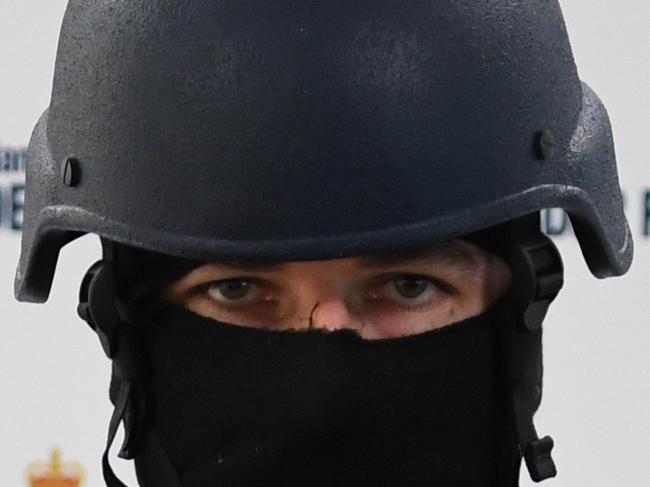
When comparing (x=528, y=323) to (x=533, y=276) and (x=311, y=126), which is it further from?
(x=311, y=126)

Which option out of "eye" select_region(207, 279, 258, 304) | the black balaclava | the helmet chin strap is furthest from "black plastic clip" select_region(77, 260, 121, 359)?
the helmet chin strap

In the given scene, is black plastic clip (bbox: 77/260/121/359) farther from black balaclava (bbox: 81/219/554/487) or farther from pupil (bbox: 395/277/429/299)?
pupil (bbox: 395/277/429/299)

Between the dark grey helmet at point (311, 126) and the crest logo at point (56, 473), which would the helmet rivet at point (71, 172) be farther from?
the crest logo at point (56, 473)

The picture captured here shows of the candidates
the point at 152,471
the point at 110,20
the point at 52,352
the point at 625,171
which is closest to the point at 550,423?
the point at 625,171

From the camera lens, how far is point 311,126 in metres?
1.67

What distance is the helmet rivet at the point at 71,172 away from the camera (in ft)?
6.13

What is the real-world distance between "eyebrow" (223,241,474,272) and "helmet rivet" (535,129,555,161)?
13 centimetres

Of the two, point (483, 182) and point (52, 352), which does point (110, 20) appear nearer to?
point (483, 182)

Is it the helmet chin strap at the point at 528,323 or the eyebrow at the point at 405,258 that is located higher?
the eyebrow at the point at 405,258

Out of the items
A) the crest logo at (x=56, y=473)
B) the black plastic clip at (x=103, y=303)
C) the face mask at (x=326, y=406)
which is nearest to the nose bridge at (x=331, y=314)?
the face mask at (x=326, y=406)

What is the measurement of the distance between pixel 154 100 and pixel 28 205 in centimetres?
33

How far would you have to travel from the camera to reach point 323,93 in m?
1.68

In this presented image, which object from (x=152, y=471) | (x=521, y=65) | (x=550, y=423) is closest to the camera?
(x=521, y=65)

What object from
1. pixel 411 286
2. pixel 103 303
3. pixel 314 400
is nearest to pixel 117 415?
pixel 103 303
